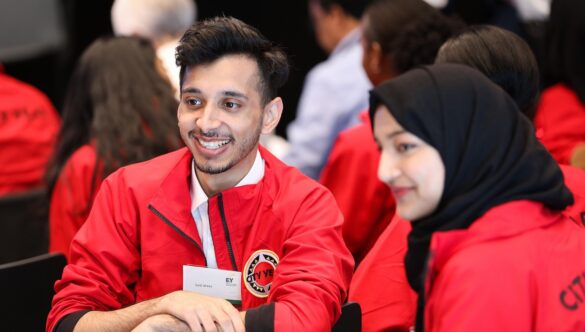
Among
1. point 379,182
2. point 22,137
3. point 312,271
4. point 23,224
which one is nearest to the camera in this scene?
point 312,271

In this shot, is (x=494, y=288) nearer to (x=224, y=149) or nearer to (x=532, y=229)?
(x=532, y=229)

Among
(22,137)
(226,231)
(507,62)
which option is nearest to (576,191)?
(507,62)

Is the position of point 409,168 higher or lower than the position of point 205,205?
higher

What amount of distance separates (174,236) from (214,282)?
16 cm

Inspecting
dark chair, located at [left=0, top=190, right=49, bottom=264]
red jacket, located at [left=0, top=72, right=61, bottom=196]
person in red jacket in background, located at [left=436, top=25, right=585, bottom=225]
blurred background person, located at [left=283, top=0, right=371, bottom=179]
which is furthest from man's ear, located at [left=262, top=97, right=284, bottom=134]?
blurred background person, located at [left=283, top=0, right=371, bottom=179]

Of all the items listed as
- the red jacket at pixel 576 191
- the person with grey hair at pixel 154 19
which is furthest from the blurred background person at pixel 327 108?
the red jacket at pixel 576 191

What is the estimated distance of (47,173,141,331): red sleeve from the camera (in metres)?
2.49

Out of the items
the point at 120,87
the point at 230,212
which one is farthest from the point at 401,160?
the point at 120,87

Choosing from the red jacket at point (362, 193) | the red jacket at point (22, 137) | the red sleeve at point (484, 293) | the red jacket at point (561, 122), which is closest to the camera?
the red sleeve at point (484, 293)

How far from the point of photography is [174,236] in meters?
2.55

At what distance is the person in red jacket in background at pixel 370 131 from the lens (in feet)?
11.1

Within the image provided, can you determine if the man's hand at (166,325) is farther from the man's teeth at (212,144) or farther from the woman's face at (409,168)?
the woman's face at (409,168)

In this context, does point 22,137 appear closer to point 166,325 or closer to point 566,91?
point 166,325

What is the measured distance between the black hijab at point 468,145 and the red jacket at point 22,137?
7.58 ft
